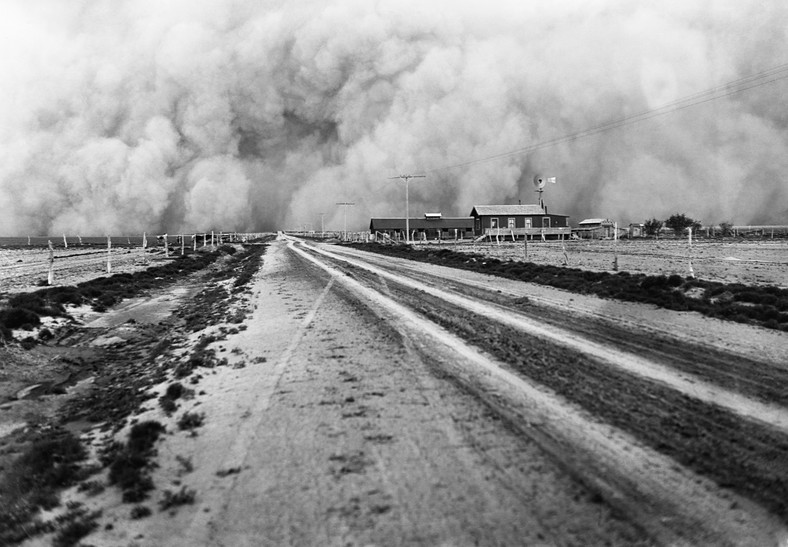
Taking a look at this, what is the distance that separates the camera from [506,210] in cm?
11238

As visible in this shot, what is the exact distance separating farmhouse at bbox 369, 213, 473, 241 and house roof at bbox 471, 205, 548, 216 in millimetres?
4427

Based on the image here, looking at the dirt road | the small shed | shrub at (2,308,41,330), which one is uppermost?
the small shed

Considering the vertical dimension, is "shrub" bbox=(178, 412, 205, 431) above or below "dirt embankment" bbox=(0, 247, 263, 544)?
above

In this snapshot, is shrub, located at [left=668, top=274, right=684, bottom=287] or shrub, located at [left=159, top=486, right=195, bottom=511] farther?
shrub, located at [left=668, top=274, right=684, bottom=287]

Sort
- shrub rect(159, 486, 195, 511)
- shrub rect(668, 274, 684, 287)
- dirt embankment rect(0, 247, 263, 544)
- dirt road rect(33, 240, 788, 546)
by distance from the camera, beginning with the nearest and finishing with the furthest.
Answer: dirt road rect(33, 240, 788, 546)
shrub rect(159, 486, 195, 511)
dirt embankment rect(0, 247, 263, 544)
shrub rect(668, 274, 684, 287)

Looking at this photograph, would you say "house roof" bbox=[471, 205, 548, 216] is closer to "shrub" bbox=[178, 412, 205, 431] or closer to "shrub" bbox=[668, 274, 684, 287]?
"shrub" bbox=[668, 274, 684, 287]

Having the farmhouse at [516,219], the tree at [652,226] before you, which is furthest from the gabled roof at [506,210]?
the tree at [652,226]

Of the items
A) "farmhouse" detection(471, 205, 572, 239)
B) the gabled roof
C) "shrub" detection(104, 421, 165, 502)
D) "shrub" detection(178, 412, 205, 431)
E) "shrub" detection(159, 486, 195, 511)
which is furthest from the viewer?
the gabled roof

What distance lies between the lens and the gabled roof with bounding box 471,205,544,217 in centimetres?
11194

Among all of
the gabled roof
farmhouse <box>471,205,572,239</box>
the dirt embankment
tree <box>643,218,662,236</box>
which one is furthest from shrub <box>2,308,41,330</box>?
tree <box>643,218,662,236</box>

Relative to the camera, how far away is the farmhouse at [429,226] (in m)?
115

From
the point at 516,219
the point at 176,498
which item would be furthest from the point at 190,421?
the point at 516,219

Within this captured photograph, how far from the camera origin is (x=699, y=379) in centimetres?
652

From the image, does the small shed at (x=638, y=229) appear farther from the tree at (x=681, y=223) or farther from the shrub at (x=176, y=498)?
the shrub at (x=176, y=498)
